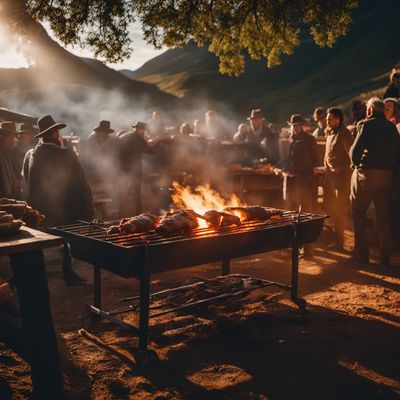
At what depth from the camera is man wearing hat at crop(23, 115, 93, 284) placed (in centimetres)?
721

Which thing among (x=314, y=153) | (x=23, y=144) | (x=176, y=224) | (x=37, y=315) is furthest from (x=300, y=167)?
(x=37, y=315)

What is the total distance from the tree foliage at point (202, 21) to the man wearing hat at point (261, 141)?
174 inches

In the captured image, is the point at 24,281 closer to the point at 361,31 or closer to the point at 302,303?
the point at 302,303

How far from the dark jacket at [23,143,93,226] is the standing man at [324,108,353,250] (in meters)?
4.65

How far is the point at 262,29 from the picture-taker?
27.1 feet

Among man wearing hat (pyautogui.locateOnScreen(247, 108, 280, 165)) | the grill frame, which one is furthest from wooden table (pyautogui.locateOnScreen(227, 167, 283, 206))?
the grill frame

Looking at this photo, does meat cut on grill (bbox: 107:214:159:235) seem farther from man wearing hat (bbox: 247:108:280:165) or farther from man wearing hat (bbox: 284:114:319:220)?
man wearing hat (bbox: 247:108:280:165)

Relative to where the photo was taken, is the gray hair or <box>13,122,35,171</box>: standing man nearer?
the gray hair

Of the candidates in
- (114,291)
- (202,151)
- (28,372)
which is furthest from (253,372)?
(202,151)

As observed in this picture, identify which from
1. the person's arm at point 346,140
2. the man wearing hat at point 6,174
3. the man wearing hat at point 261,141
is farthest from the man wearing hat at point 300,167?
the man wearing hat at point 6,174

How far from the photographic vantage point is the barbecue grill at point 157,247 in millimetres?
4398

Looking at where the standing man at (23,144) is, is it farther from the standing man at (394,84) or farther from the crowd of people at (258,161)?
the standing man at (394,84)

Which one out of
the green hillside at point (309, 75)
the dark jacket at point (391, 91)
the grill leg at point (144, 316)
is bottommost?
the grill leg at point (144, 316)

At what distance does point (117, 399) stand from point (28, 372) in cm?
104
